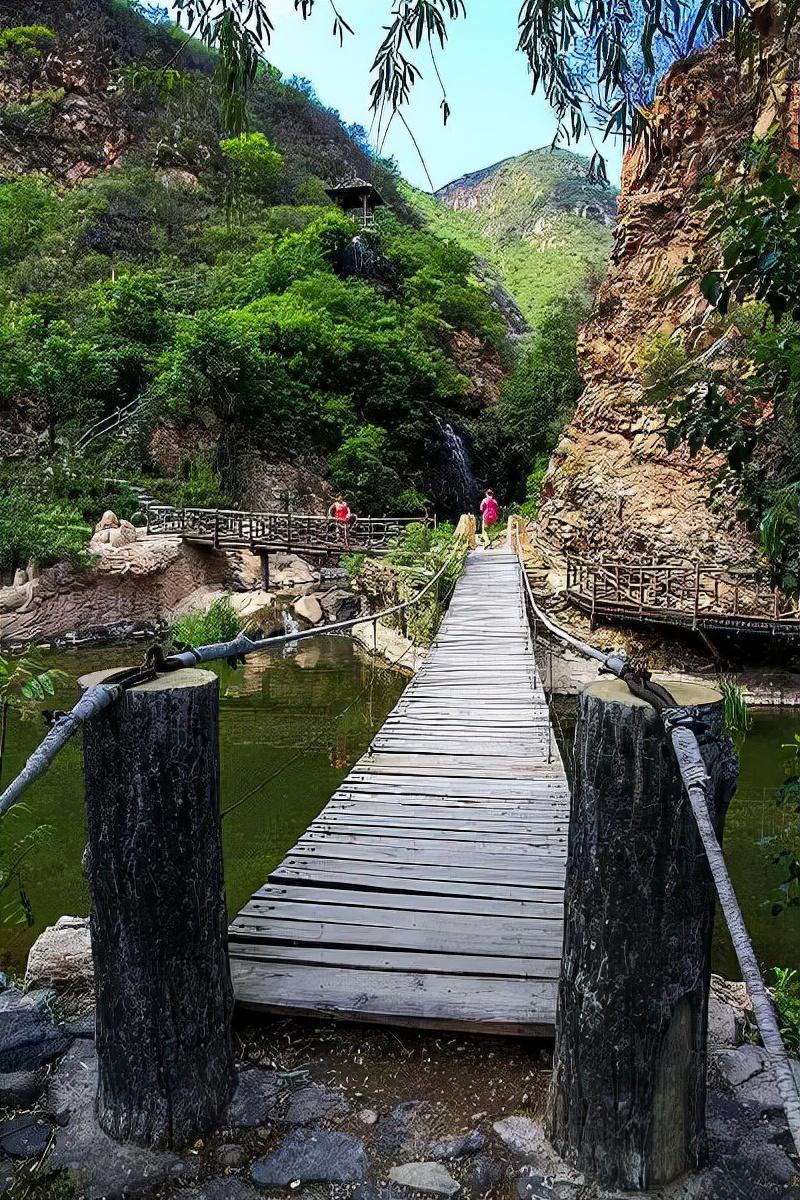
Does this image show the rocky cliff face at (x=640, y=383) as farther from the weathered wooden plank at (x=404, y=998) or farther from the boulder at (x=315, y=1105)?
the boulder at (x=315, y=1105)

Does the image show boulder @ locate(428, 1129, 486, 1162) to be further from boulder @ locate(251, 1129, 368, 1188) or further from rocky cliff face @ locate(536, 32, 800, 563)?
rocky cliff face @ locate(536, 32, 800, 563)

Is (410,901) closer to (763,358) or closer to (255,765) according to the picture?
(763,358)

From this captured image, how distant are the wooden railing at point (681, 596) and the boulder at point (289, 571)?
567 cm

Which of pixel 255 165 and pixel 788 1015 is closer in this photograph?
pixel 788 1015

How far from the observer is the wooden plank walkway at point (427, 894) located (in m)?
2.46

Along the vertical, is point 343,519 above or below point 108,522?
below

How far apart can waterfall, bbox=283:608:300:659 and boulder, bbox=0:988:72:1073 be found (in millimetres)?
10783

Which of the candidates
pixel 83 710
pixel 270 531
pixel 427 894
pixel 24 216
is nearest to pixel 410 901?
pixel 427 894

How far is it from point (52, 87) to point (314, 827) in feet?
119

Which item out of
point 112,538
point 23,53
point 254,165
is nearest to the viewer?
point 112,538

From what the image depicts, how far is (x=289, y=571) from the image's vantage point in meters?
17.1

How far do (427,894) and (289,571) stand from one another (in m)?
14.3

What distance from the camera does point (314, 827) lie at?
382 cm

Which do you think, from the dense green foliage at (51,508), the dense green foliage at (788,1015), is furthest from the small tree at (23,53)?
the dense green foliage at (788,1015)
